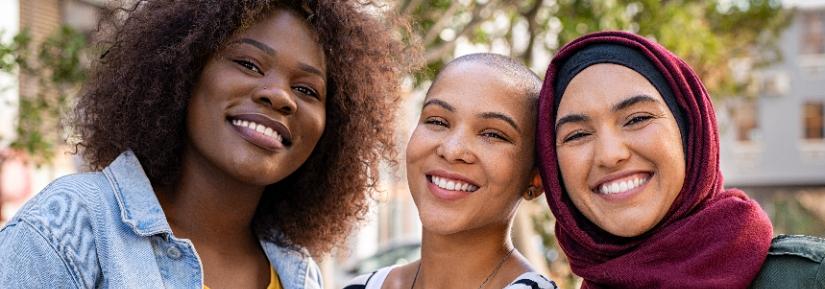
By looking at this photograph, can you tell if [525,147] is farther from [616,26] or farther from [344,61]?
[616,26]

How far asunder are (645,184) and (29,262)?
173cm

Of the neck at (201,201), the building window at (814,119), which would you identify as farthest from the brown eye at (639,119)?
the building window at (814,119)

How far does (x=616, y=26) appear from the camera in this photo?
723 centimetres

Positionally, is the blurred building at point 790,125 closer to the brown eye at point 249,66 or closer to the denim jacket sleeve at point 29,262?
the brown eye at point 249,66

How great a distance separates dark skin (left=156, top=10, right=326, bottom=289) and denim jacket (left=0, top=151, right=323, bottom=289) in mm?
178

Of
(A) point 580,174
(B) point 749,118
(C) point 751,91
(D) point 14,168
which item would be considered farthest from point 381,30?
(B) point 749,118

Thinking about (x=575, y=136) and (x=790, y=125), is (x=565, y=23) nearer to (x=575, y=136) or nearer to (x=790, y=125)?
(x=575, y=136)

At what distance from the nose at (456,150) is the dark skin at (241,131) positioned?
0.46 metres

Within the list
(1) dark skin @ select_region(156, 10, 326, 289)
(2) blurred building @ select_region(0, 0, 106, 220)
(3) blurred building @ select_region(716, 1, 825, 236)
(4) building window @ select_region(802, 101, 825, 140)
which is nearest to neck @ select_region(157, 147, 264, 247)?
(1) dark skin @ select_region(156, 10, 326, 289)

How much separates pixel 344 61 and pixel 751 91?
47.5 ft

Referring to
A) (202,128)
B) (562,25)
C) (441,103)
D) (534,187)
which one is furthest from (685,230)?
(562,25)

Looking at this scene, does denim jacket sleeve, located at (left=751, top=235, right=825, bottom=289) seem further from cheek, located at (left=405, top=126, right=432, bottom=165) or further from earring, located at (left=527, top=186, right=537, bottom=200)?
cheek, located at (left=405, top=126, right=432, bottom=165)

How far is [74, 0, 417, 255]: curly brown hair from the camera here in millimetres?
2963

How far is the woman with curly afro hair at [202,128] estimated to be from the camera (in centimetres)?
269
